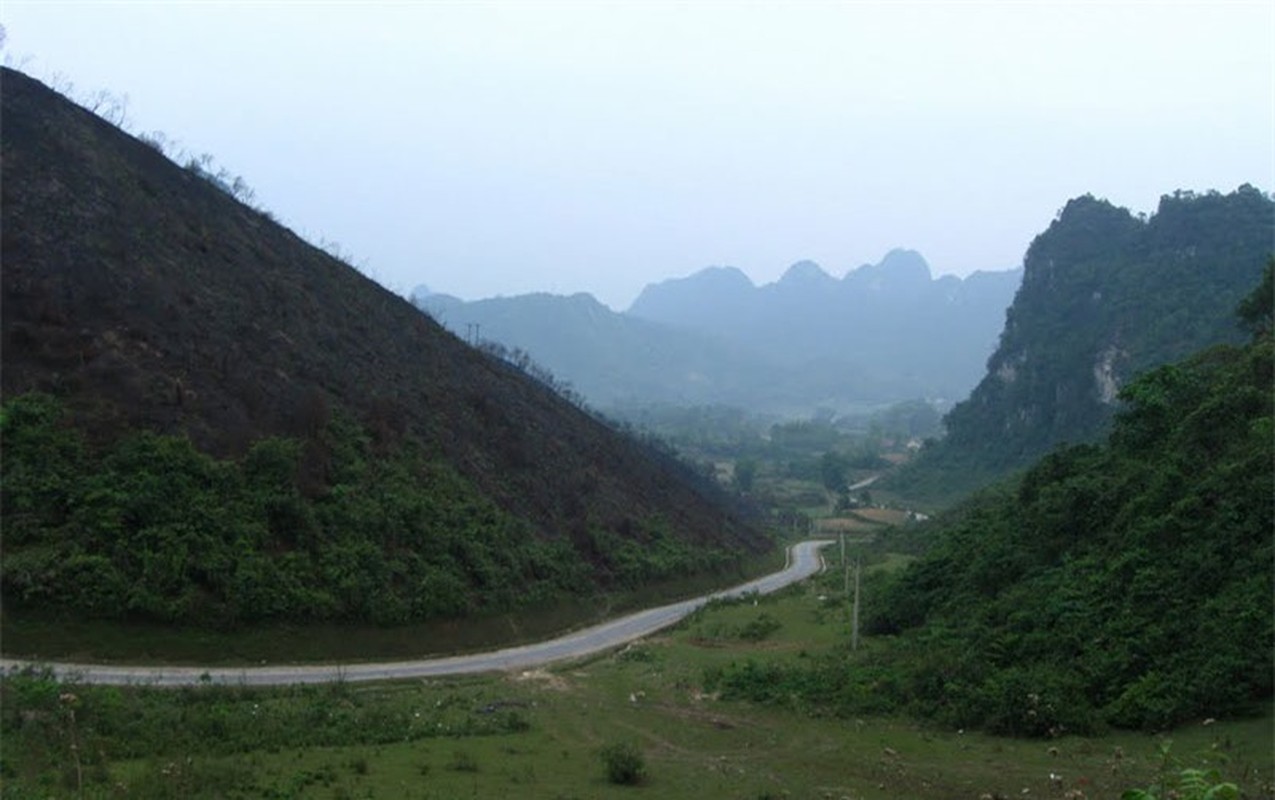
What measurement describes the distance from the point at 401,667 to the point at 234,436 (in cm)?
1012

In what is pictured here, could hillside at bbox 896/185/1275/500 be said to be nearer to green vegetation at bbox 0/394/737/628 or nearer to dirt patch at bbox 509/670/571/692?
green vegetation at bbox 0/394/737/628

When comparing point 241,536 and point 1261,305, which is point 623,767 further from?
point 1261,305

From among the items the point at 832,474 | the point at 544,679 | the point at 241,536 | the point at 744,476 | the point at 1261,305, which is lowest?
the point at 544,679

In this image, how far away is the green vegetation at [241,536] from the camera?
26031 mm

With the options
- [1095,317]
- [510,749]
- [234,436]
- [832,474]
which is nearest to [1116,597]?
[510,749]

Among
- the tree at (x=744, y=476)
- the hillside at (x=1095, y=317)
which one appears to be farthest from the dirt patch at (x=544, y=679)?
the tree at (x=744, y=476)

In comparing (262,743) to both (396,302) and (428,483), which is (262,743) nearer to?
(428,483)

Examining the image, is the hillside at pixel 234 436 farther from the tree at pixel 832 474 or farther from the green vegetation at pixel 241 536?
the tree at pixel 832 474

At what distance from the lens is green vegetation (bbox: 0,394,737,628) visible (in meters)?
26.0

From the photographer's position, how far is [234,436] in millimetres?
33188

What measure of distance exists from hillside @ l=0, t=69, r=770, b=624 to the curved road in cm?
179

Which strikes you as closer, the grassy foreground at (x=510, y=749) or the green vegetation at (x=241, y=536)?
the grassy foreground at (x=510, y=749)

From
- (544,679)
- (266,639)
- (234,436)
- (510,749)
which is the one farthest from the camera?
(234,436)

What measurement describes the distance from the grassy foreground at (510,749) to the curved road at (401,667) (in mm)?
1755
